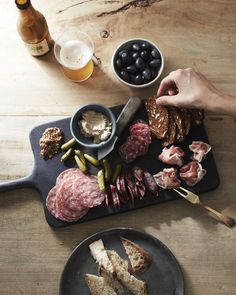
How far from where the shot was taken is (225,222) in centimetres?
154

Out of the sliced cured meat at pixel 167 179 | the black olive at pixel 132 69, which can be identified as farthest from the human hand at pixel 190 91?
the sliced cured meat at pixel 167 179

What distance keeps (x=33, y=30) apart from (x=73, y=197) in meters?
0.56

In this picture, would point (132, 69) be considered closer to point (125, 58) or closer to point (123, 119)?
point (125, 58)

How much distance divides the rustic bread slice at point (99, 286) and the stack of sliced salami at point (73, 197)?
20 cm

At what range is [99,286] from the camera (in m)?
1.52

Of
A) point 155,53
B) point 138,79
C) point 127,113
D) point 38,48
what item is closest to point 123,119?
point 127,113

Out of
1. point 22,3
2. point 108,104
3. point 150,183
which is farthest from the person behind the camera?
point 108,104

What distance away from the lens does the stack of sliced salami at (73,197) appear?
1539 millimetres

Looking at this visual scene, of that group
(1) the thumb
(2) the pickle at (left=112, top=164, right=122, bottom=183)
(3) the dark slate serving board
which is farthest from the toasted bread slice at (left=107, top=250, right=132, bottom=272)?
(1) the thumb

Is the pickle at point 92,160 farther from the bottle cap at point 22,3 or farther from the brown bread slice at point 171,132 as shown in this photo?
the bottle cap at point 22,3

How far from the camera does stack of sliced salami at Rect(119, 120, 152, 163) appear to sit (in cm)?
157

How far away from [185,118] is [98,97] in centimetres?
31

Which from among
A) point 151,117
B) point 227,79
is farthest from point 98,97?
point 227,79

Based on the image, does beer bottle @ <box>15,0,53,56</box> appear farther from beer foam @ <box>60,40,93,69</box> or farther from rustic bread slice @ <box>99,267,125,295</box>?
rustic bread slice @ <box>99,267,125,295</box>
